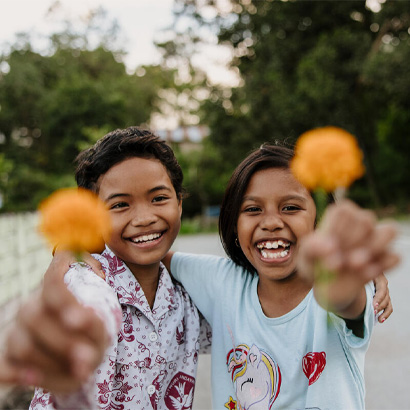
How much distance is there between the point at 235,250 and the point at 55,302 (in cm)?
126

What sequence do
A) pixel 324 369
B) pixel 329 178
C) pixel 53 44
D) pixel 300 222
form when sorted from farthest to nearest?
1. pixel 53 44
2. pixel 300 222
3. pixel 324 369
4. pixel 329 178

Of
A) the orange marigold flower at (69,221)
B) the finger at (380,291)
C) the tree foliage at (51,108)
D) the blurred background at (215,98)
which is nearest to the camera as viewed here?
the orange marigold flower at (69,221)

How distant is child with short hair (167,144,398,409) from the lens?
54.5 inches

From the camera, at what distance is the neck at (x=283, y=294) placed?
1.60m

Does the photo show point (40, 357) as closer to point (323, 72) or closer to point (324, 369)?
point (324, 369)

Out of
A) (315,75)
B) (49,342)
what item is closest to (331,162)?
(49,342)

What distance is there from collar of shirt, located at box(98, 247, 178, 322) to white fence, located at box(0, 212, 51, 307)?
3.16m

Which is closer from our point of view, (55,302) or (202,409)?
(55,302)

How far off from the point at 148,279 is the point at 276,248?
1.58 ft

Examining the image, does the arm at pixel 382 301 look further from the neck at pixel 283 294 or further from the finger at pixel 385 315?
the neck at pixel 283 294

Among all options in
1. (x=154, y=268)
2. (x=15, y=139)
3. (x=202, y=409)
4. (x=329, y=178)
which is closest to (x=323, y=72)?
(x=202, y=409)

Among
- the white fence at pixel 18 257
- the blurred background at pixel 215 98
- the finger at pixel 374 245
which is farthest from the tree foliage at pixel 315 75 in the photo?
A: the finger at pixel 374 245

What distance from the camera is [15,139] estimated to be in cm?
2300

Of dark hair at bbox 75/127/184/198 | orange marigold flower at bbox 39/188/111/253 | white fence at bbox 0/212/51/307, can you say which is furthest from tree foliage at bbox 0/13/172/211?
orange marigold flower at bbox 39/188/111/253
